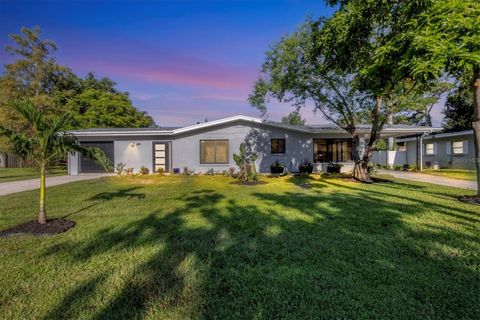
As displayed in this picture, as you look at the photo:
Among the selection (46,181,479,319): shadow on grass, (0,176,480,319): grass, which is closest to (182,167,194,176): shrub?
(0,176,480,319): grass

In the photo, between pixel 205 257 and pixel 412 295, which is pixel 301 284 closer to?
pixel 412 295

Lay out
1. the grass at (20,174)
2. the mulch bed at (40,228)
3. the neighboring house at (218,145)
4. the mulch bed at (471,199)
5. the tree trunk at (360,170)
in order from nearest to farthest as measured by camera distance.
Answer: the mulch bed at (40,228) < the mulch bed at (471,199) < the tree trunk at (360,170) < the grass at (20,174) < the neighboring house at (218,145)

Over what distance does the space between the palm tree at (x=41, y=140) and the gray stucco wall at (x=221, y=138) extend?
10.7 m

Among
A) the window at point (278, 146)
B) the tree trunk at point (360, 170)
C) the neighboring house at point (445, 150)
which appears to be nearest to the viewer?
the tree trunk at point (360, 170)

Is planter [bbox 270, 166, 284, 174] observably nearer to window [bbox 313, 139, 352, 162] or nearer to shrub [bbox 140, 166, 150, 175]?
window [bbox 313, 139, 352, 162]

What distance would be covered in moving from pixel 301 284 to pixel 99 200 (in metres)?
6.84

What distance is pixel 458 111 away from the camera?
2836 centimetres

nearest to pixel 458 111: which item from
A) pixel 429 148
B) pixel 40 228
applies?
pixel 429 148

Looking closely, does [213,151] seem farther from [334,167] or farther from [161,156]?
[334,167]

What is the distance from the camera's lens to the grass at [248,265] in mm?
2256

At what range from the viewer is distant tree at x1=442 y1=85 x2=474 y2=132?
2617cm

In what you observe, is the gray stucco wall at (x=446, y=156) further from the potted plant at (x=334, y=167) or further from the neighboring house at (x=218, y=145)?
the potted plant at (x=334, y=167)

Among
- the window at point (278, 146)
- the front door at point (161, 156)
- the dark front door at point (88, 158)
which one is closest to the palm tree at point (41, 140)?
the front door at point (161, 156)

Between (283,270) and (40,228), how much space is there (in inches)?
179
